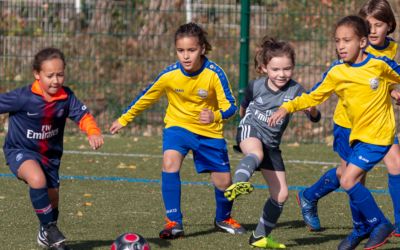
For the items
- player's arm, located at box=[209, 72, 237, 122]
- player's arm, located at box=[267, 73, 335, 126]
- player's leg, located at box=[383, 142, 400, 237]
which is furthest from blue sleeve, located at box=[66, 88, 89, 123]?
player's leg, located at box=[383, 142, 400, 237]

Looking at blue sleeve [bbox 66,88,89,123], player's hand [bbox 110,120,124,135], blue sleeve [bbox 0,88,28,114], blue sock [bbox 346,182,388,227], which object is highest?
blue sleeve [bbox 0,88,28,114]

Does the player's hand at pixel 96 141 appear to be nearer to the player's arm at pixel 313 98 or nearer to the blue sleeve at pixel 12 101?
the blue sleeve at pixel 12 101

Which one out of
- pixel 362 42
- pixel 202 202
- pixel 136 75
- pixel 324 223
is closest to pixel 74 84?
pixel 136 75

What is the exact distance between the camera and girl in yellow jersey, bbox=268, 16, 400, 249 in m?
7.17

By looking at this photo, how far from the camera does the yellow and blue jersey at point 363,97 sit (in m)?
7.23

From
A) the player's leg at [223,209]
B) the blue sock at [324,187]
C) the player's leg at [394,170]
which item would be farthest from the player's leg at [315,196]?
the player's leg at [223,209]

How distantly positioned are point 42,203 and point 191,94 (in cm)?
175

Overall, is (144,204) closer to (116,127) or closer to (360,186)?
(116,127)

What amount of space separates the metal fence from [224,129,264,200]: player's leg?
7.74 m

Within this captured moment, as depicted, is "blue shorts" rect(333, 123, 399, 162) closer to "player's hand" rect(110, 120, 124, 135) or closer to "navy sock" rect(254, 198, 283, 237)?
"navy sock" rect(254, 198, 283, 237)

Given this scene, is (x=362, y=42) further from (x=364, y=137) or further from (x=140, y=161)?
(x=140, y=161)

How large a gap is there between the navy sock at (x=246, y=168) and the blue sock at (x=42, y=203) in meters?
1.34

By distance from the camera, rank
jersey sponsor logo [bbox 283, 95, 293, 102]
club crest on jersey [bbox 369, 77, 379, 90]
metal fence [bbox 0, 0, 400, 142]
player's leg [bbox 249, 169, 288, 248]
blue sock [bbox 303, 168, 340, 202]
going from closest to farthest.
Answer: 1. club crest on jersey [bbox 369, 77, 379, 90]
2. player's leg [bbox 249, 169, 288, 248]
3. jersey sponsor logo [bbox 283, 95, 293, 102]
4. blue sock [bbox 303, 168, 340, 202]
5. metal fence [bbox 0, 0, 400, 142]

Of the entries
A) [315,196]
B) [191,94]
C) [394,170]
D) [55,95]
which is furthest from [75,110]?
[394,170]
